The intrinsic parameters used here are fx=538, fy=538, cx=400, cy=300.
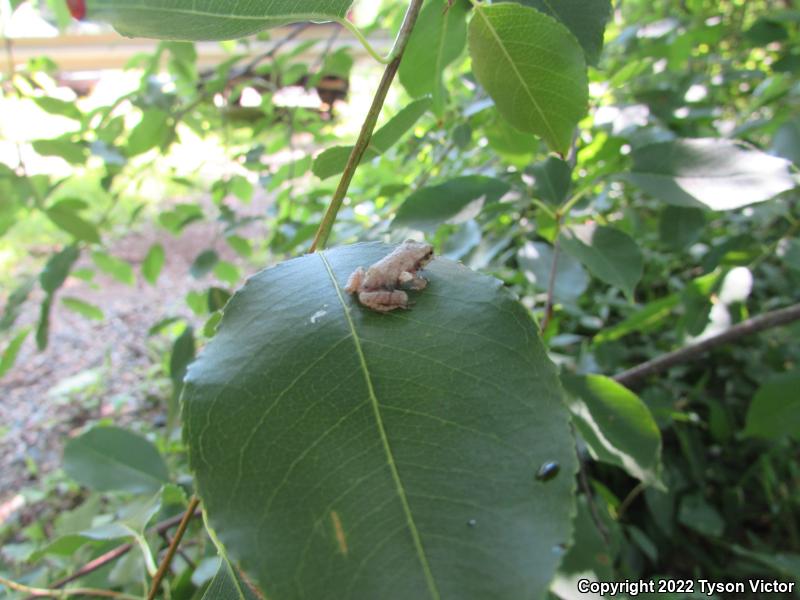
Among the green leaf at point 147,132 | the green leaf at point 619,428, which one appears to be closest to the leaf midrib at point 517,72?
the green leaf at point 619,428

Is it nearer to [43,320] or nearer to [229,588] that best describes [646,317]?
[229,588]

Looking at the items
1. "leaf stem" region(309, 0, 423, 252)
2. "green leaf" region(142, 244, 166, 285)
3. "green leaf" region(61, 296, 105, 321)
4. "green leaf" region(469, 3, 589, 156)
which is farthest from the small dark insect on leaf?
"green leaf" region(61, 296, 105, 321)

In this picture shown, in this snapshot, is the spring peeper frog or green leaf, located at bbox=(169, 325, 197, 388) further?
green leaf, located at bbox=(169, 325, 197, 388)

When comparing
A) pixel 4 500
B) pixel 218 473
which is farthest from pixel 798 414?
pixel 4 500

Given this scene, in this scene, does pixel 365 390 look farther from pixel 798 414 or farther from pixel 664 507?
pixel 664 507

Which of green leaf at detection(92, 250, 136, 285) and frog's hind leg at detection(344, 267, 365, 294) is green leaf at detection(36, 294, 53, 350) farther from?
frog's hind leg at detection(344, 267, 365, 294)

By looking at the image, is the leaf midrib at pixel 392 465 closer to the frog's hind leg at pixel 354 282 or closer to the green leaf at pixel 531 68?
the frog's hind leg at pixel 354 282
